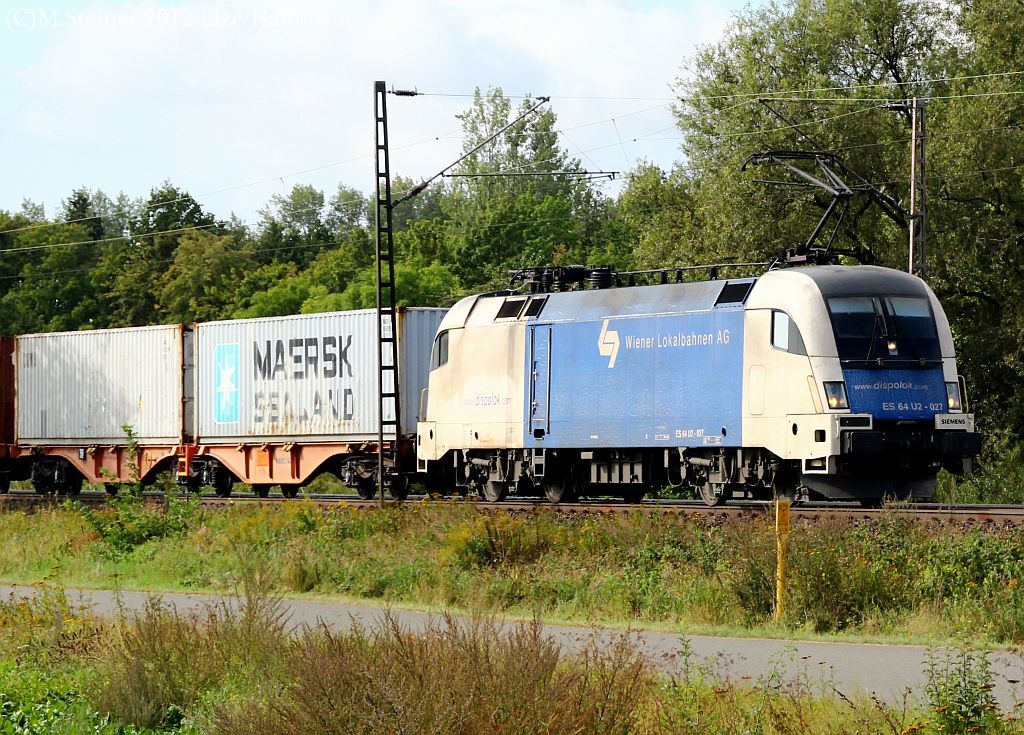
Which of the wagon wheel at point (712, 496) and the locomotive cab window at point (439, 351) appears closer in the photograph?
the wagon wheel at point (712, 496)

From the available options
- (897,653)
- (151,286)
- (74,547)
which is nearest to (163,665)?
(897,653)

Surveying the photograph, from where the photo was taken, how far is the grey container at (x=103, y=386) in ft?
105

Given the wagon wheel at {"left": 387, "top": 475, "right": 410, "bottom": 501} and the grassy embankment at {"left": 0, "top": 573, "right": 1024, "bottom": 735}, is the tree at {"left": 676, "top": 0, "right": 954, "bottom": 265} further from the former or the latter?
the grassy embankment at {"left": 0, "top": 573, "right": 1024, "bottom": 735}

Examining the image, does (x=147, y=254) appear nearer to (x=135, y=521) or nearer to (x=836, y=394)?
(x=135, y=521)

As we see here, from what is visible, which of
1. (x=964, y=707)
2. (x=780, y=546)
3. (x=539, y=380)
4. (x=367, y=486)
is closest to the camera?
(x=964, y=707)

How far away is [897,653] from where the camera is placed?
1140 centimetres

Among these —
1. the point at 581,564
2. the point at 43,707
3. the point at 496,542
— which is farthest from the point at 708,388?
the point at 43,707

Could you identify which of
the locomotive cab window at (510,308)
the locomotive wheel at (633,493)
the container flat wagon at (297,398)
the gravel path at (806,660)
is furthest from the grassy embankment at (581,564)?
the container flat wagon at (297,398)

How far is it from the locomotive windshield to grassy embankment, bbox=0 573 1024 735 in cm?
1014

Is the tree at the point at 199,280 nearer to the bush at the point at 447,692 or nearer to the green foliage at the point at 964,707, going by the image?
the bush at the point at 447,692

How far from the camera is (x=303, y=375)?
29.6m

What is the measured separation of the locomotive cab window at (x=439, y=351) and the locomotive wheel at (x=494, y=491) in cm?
246

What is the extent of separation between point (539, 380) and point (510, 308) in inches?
66.6

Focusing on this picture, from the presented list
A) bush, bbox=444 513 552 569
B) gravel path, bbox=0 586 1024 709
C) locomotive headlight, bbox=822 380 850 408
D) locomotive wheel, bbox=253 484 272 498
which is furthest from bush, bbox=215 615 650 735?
locomotive wheel, bbox=253 484 272 498
